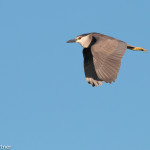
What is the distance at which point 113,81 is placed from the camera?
43.7 feet

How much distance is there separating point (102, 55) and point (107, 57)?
181 mm

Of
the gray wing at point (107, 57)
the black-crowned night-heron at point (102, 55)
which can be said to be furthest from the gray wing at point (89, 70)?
the gray wing at point (107, 57)

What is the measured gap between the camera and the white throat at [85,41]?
1638cm

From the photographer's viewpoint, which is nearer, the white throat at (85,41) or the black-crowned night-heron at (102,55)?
the black-crowned night-heron at (102,55)

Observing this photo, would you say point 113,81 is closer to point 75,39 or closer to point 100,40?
point 100,40

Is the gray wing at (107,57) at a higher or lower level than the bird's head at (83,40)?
lower

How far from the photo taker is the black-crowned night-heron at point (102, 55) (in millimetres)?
13719

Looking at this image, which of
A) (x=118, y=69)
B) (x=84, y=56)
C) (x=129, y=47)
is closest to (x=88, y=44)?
(x=84, y=56)

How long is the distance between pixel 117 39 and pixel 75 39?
159cm

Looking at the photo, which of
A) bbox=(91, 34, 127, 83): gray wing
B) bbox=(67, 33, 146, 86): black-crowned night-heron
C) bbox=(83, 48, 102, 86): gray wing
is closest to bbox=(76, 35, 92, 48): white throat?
bbox=(67, 33, 146, 86): black-crowned night-heron

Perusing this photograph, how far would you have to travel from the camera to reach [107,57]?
1422cm

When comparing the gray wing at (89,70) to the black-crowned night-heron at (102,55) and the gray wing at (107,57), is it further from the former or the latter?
the gray wing at (107,57)

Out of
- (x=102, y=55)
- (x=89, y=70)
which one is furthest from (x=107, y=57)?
(x=89, y=70)

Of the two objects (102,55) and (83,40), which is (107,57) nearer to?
(102,55)
